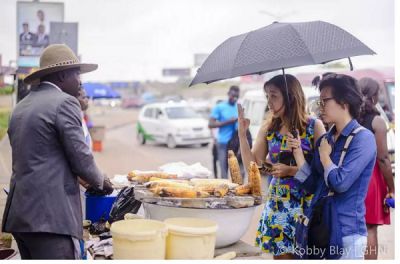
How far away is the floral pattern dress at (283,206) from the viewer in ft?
11.2

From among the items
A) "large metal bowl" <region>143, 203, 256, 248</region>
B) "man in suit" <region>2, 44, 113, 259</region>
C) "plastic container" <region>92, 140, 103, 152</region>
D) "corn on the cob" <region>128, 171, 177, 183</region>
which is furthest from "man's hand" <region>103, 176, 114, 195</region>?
"plastic container" <region>92, 140, 103, 152</region>

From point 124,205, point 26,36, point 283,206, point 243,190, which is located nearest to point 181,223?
point 243,190

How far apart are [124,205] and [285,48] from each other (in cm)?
152

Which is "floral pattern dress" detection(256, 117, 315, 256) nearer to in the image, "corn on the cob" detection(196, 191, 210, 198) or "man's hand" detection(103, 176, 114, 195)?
"corn on the cob" detection(196, 191, 210, 198)

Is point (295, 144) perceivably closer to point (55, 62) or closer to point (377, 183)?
point (377, 183)

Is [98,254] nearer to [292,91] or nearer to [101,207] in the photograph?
[101,207]

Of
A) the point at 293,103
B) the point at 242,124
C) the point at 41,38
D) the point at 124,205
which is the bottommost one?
the point at 124,205

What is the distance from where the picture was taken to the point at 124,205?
137 inches

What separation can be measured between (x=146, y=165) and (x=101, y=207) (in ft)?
35.4

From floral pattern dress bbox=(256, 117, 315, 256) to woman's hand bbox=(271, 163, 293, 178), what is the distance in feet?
0.22

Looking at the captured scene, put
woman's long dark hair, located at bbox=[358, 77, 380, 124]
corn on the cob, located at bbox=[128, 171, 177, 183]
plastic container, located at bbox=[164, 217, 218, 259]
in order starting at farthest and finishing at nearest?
1. woman's long dark hair, located at bbox=[358, 77, 380, 124]
2. corn on the cob, located at bbox=[128, 171, 177, 183]
3. plastic container, located at bbox=[164, 217, 218, 259]

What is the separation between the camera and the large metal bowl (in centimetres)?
285

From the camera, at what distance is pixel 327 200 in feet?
9.82

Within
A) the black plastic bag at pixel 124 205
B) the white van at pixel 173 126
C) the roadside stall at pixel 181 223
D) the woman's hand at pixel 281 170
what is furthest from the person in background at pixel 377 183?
the white van at pixel 173 126
